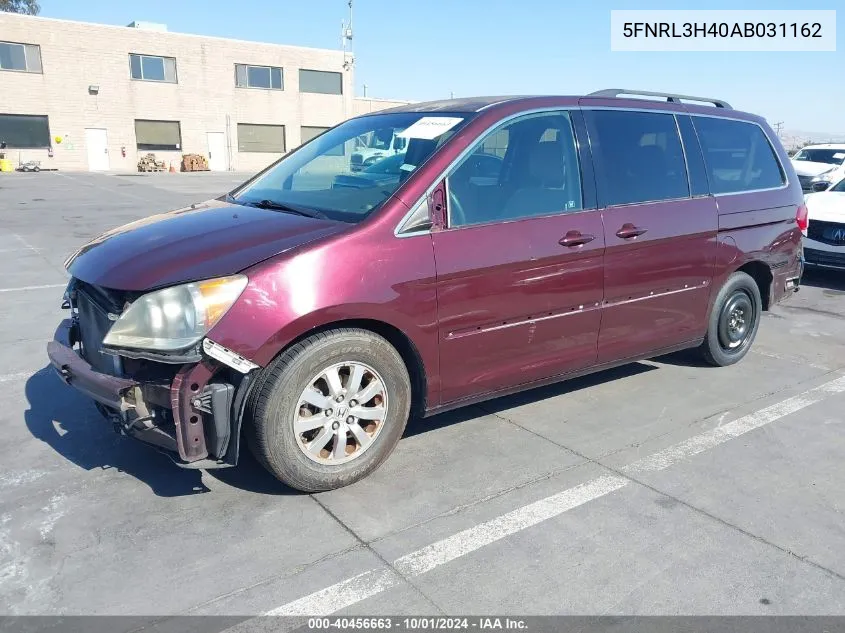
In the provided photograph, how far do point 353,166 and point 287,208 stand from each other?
1.83 feet

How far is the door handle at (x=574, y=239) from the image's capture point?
3.99 meters

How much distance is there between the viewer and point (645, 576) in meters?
2.81

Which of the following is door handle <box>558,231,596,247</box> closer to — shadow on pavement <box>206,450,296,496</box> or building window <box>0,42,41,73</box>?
shadow on pavement <box>206,450,296,496</box>

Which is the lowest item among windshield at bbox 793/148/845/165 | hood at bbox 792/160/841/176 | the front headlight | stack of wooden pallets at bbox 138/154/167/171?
the front headlight

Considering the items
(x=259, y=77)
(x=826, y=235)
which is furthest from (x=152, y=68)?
(x=826, y=235)

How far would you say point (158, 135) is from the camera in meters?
39.0

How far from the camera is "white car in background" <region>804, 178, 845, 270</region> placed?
868 cm

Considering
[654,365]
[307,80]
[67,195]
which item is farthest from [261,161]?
[654,365]

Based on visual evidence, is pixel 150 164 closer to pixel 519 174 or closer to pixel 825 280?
pixel 825 280

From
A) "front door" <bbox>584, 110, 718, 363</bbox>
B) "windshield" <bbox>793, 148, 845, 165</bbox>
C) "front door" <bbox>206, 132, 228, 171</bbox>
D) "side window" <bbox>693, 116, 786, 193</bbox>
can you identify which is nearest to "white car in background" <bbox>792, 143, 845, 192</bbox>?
"windshield" <bbox>793, 148, 845, 165</bbox>

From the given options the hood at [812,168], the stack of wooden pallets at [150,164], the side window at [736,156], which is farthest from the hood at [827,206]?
the stack of wooden pallets at [150,164]

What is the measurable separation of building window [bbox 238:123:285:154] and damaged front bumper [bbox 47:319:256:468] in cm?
4155

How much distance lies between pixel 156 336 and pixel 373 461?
123cm

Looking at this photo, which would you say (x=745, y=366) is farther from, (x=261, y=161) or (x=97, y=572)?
(x=261, y=161)
